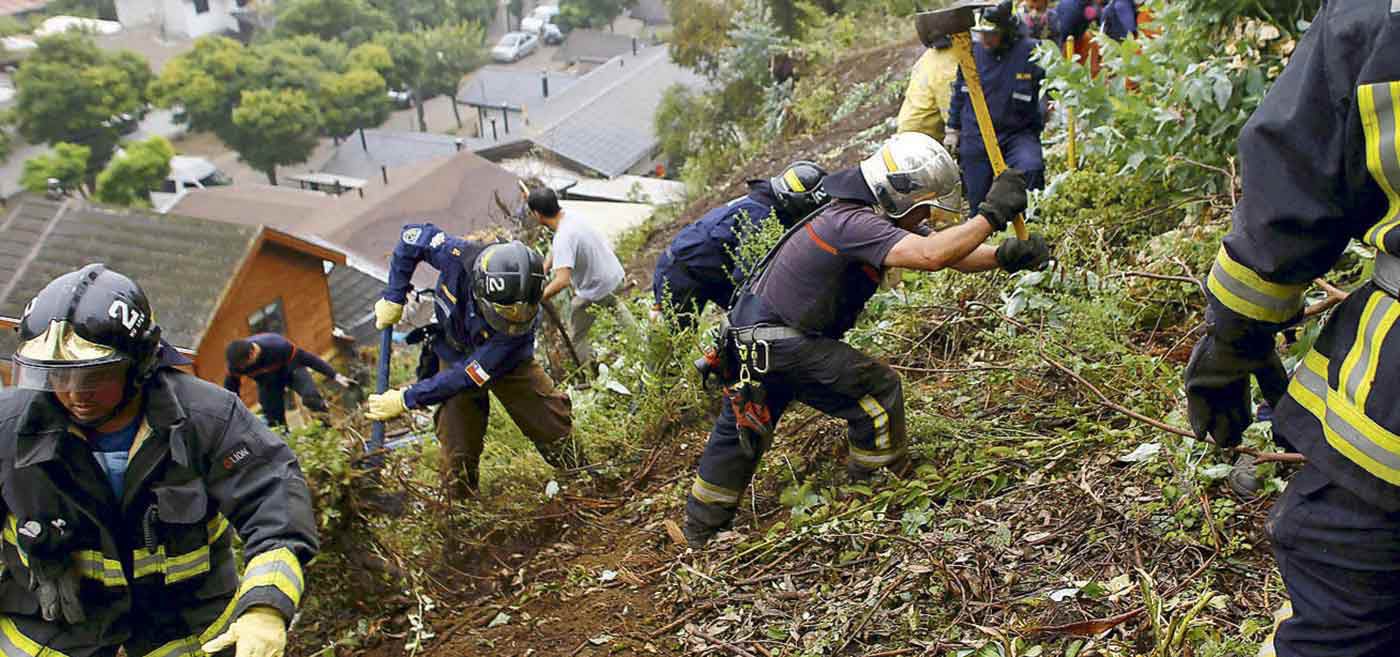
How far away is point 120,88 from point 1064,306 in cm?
3816

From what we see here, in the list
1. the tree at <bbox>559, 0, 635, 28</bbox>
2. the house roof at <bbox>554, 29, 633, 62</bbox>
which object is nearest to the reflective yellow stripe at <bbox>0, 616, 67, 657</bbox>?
the house roof at <bbox>554, 29, 633, 62</bbox>

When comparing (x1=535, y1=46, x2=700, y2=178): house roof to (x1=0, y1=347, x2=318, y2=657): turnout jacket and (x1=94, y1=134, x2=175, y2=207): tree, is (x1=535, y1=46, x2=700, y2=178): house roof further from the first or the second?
(x1=0, y1=347, x2=318, y2=657): turnout jacket


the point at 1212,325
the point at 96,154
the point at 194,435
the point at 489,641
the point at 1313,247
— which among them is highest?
the point at 1313,247

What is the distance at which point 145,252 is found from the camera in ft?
57.0

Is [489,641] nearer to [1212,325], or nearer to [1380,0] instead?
[1212,325]

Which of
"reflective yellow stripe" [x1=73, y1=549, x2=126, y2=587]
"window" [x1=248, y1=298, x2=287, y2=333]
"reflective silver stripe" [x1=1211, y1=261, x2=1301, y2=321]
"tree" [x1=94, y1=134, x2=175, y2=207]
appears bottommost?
"tree" [x1=94, y1=134, x2=175, y2=207]

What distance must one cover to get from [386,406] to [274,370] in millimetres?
3315

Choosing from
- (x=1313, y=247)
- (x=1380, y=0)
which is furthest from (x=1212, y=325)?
(x=1380, y=0)

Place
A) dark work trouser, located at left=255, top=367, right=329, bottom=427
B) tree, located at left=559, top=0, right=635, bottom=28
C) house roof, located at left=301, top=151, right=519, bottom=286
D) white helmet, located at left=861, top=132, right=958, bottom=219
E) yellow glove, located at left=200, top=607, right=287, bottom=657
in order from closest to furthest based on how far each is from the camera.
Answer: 1. yellow glove, located at left=200, top=607, right=287, bottom=657
2. white helmet, located at left=861, top=132, right=958, bottom=219
3. dark work trouser, located at left=255, top=367, right=329, bottom=427
4. house roof, located at left=301, top=151, right=519, bottom=286
5. tree, located at left=559, top=0, right=635, bottom=28

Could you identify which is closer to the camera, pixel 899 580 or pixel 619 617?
pixel 899 580

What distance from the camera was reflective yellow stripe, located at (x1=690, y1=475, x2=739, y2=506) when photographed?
181 inches

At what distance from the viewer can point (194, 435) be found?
323 cm

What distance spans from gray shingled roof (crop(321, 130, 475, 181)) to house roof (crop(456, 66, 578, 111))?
4.75 meters

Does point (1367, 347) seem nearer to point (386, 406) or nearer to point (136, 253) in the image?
point (386, 406)
